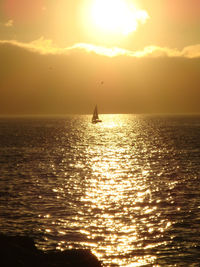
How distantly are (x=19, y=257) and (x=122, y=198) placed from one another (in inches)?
939

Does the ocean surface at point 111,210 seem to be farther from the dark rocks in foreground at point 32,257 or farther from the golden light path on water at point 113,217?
the dark rocks in foreground at point 32,257

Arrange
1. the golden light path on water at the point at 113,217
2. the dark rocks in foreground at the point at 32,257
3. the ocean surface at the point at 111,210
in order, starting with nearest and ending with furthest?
1. the dark rocks in foreground at the point at 32,257
2. the golden light path on water at the point at 113,217
3. the ocean surface at the point at 111,210

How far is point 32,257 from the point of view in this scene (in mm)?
23312

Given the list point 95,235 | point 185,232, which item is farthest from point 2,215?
point 185,232

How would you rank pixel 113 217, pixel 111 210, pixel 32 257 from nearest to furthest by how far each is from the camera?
pixel 32 257 → pixel 113 217 → pixel 111 210

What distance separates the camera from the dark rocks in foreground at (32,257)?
21.5 meters

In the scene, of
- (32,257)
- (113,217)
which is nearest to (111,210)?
(113,217)

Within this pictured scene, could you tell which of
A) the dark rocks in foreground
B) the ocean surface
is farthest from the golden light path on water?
the dark rocks in foreground

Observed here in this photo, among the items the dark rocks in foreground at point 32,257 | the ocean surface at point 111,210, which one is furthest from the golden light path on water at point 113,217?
the dark rocks in foreground at point 32,257

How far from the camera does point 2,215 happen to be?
37625 mm

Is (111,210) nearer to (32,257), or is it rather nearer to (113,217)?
(113,217)

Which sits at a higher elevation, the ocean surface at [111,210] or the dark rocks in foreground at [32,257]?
the dark rocks in foreground at [32,257]

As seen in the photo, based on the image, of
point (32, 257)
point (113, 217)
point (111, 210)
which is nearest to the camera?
point (32, 257)

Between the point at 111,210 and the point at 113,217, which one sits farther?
the point at 111,210
